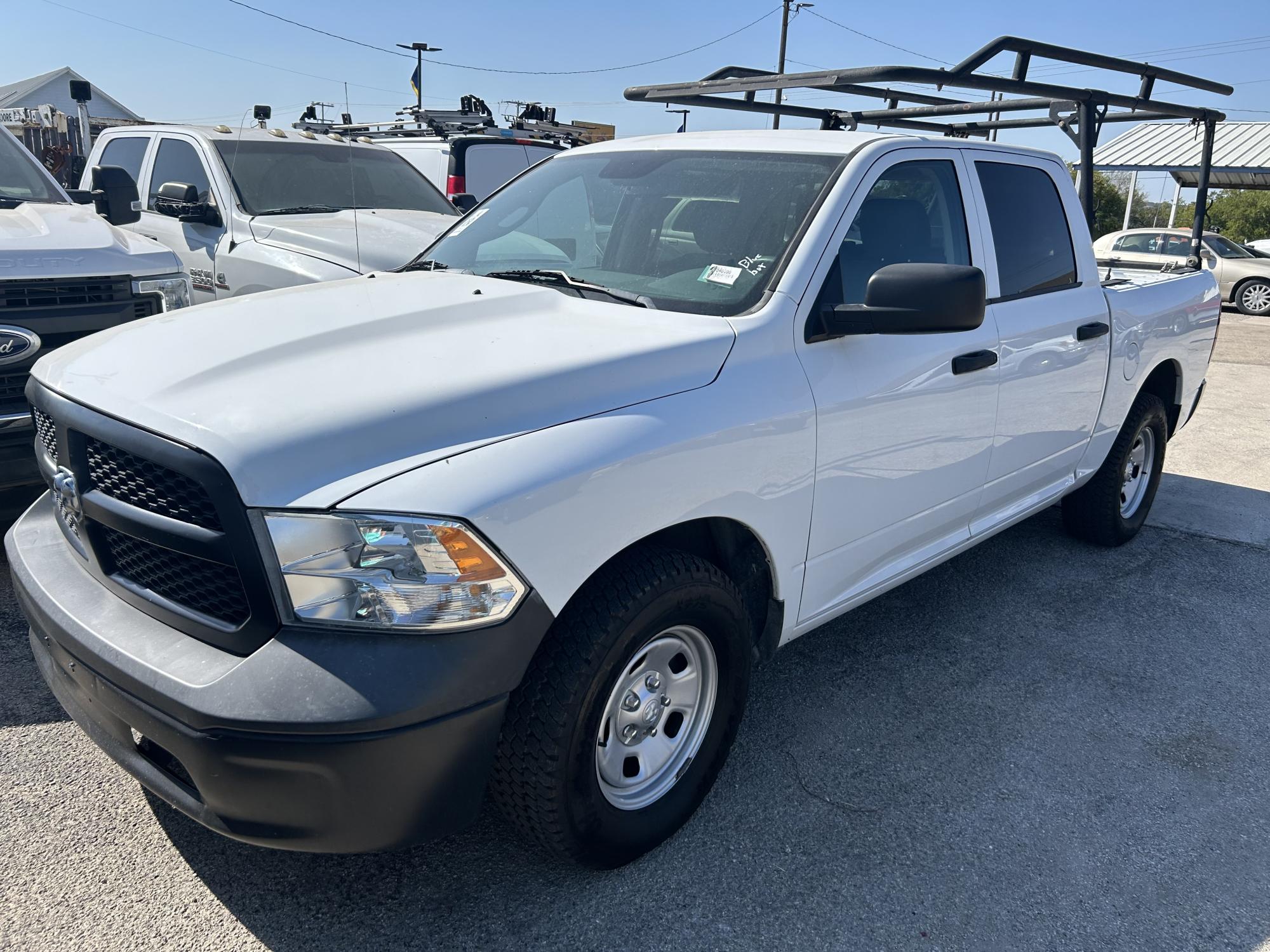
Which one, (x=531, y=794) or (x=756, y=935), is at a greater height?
(x=531, y=794)

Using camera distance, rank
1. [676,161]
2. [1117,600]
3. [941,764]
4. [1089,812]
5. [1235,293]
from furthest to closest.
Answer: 1. [1235,293]
2. [1117,600]
3. [676,161]
4. [941,764]
5. [1089,812]

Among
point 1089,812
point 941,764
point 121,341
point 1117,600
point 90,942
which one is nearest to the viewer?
point 90,942

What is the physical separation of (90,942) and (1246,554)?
5.27 metres

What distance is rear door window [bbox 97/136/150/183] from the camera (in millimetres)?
7461

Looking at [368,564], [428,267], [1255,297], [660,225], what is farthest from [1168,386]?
[1255,297]

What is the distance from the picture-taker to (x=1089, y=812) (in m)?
2.92

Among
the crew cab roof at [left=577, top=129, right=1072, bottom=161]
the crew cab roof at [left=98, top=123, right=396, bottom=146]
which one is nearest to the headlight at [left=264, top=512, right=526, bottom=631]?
the crew cab roof at [left=577, top=129, right=1072, bottom=161]

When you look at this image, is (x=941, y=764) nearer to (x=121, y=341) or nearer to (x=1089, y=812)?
(x=1089, y=812)

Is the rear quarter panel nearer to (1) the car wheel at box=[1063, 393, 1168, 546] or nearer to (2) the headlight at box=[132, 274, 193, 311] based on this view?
(1) the car wheel at box=[1063, 393, 1168, 546]

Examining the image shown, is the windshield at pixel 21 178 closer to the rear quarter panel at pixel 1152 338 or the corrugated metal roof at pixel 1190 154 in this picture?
the rear quarter panel at pixel 1152 338

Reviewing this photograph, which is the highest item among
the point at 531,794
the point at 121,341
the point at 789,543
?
the point at 121,341

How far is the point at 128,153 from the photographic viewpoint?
763 centimetres

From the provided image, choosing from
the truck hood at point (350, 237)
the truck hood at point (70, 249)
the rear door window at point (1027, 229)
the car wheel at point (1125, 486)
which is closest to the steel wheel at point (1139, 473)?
the car wheel at point (1125, 486)

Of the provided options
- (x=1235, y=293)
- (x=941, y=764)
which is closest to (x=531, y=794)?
(x=941, y=764)
